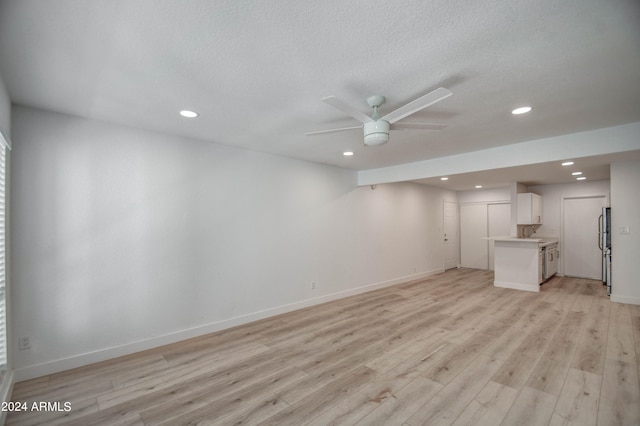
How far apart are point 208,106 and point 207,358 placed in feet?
8.68

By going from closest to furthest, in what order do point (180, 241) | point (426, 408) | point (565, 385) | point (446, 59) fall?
point (446, 59), point (426, 408), point (565, 385), point (180, 241)

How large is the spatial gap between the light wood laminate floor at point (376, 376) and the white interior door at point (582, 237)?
3217 millimetres

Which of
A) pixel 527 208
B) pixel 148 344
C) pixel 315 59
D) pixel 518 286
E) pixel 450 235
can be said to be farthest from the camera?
pixel 450 235

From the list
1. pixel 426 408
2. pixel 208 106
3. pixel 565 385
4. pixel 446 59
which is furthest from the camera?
pixel 208 106

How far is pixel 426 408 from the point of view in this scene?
2266mm

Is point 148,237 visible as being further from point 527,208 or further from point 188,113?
point 527,208

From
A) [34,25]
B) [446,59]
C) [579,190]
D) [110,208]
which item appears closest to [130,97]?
[34,25]

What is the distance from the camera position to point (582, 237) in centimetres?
720

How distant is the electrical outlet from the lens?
2719 millimetres

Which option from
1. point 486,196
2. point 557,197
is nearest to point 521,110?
point 557,197

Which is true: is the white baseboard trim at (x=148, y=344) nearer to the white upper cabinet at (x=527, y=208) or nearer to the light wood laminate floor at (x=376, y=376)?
the light wood laminate floor at (x=376, y=376)

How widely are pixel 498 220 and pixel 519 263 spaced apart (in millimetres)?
2477

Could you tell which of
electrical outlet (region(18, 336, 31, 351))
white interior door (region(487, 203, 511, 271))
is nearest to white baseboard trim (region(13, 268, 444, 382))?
electrical outlet (region(18, 336, 31, 351))

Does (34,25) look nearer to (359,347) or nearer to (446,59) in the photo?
(446,59)
